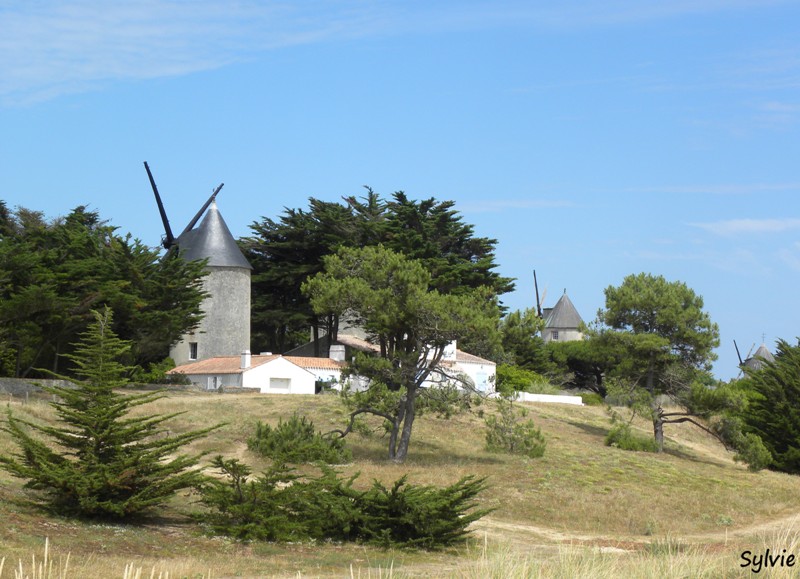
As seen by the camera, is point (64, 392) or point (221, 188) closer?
point (64, 392)

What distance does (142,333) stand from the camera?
42375mm

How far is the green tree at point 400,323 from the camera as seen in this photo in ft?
101

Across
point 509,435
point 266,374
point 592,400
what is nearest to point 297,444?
point 509,435

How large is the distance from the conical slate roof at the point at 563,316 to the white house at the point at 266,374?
48124mm

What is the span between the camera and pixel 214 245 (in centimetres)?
5975

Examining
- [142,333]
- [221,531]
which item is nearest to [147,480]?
[221,531]

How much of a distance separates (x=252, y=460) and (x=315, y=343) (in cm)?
3324

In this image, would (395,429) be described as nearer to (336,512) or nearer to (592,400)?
(336,512)

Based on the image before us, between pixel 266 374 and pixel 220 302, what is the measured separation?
11.0 metres

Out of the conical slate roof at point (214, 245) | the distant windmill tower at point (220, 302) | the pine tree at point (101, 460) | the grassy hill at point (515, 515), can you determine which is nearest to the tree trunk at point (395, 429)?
the grassy hill at point (515, 515)

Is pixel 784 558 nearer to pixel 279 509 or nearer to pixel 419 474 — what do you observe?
pixel 279 509

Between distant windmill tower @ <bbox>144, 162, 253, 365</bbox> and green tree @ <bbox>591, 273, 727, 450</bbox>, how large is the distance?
22.1 m

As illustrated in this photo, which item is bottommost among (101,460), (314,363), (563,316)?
(101,460)

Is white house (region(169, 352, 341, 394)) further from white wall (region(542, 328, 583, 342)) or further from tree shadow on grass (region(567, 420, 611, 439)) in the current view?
white wall (region(542, 328, 583, 342))
